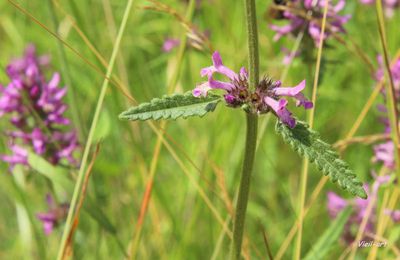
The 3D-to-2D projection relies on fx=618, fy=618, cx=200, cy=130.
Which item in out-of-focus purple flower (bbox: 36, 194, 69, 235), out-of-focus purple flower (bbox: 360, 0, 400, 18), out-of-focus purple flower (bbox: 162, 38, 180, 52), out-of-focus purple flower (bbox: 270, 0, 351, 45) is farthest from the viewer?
out-of-focus purple flower (bbox: 162, 38, 180, 52)

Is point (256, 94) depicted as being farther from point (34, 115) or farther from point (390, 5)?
point (390, 5)

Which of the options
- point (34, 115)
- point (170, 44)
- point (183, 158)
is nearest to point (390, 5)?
point (170, 44)

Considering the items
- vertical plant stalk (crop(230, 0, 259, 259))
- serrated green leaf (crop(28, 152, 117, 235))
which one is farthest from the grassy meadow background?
vertical plant stalk (crop(230, 0, 259, 259))

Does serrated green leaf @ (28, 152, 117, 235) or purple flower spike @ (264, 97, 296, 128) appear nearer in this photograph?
purple flower spike @ (264, 97, 296, 128)

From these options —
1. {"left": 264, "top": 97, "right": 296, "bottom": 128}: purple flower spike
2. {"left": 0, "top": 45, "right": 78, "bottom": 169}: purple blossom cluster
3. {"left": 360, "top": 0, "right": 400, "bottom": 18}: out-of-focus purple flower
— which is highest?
{"left": 360, "top": 0, "right": 400, "bottom": 18}: out-of-focus purple flower

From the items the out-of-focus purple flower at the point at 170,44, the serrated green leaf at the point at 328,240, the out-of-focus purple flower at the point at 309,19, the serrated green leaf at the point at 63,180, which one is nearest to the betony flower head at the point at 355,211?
the serrated green leaf at the point at 328,240

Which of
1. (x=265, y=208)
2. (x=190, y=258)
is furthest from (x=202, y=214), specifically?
(x=265, y=208)

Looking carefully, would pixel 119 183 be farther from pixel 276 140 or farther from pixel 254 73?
pixel 254 73

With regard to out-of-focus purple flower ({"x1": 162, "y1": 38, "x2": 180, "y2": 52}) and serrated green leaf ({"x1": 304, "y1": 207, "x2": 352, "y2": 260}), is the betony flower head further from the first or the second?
out-of-focus purple flower ({"x1": 162, "y1": 38, "x2": 180, "y2": 52})
